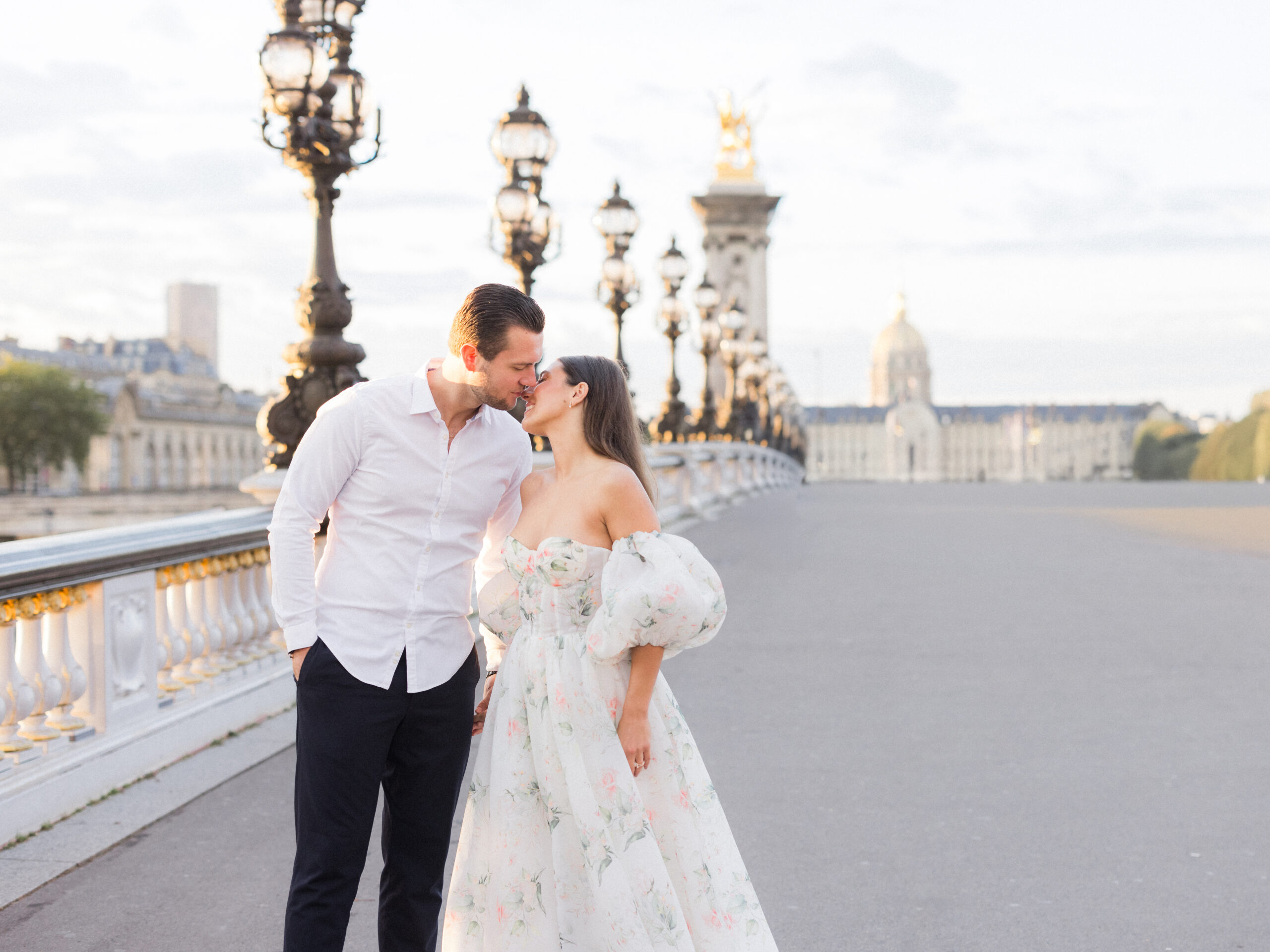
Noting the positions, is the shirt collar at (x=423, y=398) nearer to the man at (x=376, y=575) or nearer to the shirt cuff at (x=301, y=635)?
the man at (x=376, y=575)

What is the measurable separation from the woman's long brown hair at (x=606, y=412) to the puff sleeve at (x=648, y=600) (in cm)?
18

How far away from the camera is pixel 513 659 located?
374 centimetres

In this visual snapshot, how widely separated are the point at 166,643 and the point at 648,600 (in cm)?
398

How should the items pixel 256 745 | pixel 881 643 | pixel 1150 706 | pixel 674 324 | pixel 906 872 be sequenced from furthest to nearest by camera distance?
1. pixel 674 324
2. pixel 881 643
3. pixel 1150 706
4. pixel 256 745
5. pixel 906 872

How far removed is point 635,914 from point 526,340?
1.50 m

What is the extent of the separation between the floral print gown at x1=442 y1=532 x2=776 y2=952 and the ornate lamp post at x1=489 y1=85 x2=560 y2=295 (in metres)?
10.9

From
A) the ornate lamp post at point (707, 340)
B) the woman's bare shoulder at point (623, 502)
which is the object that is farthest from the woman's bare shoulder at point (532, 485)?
the ornate lamp post at point (707, 340)

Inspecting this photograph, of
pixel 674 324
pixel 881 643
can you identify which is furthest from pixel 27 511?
pixel 881 643

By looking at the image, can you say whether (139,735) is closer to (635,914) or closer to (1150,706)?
(635,914)

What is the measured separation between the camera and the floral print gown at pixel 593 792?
141 inches

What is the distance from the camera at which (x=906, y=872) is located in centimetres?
514

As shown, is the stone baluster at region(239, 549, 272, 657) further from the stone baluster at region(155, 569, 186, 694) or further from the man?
the man

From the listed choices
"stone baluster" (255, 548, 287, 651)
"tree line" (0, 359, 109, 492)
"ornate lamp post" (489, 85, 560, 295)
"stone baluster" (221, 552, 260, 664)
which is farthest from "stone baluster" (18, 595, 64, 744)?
"tree line" (0, 359, 109, 492)

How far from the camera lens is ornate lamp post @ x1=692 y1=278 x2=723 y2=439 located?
31641 millimetres
